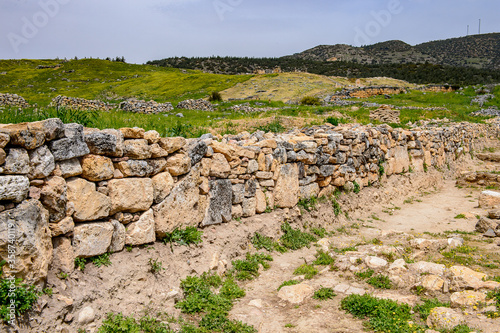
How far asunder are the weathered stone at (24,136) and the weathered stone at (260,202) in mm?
3852

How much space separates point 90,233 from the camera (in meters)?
3.76

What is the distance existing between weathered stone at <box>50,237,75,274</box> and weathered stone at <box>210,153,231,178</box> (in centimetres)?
247

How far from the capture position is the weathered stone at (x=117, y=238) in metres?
4.04

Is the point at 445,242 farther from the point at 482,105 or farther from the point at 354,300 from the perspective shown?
the point at 482,105

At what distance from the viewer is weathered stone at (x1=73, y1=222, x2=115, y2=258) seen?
3671 mm

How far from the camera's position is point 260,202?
6.47m

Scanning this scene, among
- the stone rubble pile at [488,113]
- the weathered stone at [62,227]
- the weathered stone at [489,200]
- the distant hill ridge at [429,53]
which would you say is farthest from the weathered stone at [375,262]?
the distant hill ridge at [429,53]

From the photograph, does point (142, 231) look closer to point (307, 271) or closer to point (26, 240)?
point (26, 240)

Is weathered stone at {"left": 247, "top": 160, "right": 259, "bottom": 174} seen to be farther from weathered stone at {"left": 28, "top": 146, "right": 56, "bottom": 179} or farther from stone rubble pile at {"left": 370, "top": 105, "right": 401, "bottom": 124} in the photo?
stone rubble pile at {"left": 370, "top": 105, "right": 401, "bottom": 124}

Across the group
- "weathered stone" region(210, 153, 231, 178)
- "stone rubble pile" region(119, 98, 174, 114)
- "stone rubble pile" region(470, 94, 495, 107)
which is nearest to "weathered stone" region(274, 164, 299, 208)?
"weathered stone" region(210, 153, 231, 178)

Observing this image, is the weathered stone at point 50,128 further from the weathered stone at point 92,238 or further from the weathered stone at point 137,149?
the weathered stone at point 92,238

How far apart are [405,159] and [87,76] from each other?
43.3m

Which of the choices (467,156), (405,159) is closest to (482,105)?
(467,156)

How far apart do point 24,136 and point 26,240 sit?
90 centimetres
